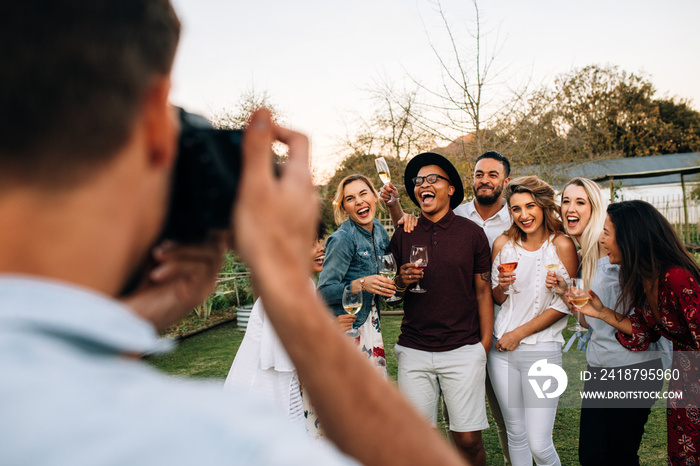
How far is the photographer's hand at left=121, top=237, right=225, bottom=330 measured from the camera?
22.9 inches

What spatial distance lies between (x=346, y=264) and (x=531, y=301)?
1805mm

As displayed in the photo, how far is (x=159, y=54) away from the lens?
0.54 meters

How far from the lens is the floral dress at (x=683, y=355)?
3320mm

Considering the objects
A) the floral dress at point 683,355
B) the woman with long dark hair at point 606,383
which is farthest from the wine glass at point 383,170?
the floral dress at point 683,355

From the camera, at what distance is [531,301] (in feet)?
14.2

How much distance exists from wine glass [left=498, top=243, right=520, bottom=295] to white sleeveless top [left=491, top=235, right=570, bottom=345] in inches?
2.0

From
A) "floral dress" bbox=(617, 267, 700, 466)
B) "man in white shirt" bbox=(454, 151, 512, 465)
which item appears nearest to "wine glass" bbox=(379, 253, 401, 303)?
"man in white shirt" bbox=(454, 151, 512, 465)

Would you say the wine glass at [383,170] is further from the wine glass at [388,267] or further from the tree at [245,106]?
the tree at [245,106]

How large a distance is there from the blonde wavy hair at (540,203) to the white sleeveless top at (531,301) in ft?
0.73

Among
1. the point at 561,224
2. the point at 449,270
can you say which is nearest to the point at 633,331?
the point at 561,224

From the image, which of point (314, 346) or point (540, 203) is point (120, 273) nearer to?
A: point (314, 346)

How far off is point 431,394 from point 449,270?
119 centimetres

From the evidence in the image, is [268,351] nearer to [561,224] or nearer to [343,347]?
[343,347]

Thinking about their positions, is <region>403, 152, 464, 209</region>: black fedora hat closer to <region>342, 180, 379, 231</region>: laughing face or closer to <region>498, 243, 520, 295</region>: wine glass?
<region>342, 180, 379, 231</region>: laughing face
